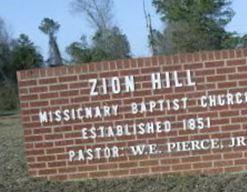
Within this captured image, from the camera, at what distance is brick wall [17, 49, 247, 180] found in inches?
380

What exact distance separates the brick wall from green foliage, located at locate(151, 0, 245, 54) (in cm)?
4636

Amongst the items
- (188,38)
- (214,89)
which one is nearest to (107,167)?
(214,89)

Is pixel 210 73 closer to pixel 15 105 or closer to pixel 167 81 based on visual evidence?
pixel 167 81

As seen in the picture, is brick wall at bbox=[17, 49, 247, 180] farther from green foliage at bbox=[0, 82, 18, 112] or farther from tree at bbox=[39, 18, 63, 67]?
tree at bbox=[39, 18, 63, 67]

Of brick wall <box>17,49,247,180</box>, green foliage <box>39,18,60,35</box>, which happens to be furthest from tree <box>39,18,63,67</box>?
brick wall <box>17,49,247,180</box>

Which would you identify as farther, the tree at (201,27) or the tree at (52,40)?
the tree at (52,40)

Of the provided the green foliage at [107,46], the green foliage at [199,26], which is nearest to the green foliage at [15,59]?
the green foliage at [107,46]

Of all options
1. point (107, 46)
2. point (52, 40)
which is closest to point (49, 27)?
point (52, 40)

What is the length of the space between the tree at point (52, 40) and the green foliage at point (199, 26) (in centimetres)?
2087

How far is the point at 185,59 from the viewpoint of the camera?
9617 mm

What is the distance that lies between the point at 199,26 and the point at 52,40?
38.3m

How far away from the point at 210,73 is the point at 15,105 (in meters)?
51.0

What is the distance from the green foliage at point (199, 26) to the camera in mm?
57344

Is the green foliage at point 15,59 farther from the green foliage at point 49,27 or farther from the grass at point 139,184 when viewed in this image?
the grass at point 139,184
